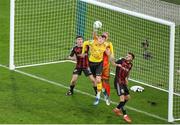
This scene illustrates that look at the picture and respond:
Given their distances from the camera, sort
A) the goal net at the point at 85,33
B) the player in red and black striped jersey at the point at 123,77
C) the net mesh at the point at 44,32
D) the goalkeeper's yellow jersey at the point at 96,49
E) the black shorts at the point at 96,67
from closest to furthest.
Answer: the player in red and black striped jersey at the point at 123,77 < the goalkeeper's yellow jersey at the point at 96,49 < the black shorts at the point at 96,67 < the goal net at the point at 85,33 < the net mesh at the point at 44,32

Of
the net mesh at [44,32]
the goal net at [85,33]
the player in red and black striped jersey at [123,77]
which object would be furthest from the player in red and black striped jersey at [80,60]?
the net mesh at [44,32]

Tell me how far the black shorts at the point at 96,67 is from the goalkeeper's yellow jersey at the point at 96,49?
10 centimetres

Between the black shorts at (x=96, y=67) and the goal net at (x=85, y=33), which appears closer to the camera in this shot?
the black shorts at (x=96, y=67)

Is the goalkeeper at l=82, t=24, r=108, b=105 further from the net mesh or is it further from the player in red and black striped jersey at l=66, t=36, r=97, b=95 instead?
the net mesh

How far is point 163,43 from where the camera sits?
18.8 meters

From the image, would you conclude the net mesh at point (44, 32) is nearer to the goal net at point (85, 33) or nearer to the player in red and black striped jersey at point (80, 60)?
the goal net at point (85, 33)

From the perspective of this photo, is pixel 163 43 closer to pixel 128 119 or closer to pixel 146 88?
pixel 146 88

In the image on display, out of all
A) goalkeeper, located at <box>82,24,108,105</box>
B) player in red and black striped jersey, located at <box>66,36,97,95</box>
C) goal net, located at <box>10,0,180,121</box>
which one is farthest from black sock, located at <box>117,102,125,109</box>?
goal net, located at <box>10,0,180,121</box>

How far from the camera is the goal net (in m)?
17.6

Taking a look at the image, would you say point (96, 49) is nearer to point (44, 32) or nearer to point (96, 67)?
point (96, 67)

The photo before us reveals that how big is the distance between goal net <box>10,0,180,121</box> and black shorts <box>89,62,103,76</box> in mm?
2351

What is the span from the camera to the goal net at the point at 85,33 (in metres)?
17.6

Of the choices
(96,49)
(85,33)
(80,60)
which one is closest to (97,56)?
(96,49)

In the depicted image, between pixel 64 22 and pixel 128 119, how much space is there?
7113 mm
